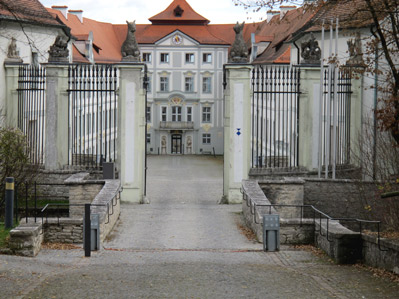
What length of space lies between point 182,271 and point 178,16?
204 feet

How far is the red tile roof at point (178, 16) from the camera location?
6975 centimetres

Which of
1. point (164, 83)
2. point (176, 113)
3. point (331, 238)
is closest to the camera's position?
point (331, 238)

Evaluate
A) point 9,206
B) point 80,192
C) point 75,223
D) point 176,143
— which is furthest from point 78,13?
point 75,223

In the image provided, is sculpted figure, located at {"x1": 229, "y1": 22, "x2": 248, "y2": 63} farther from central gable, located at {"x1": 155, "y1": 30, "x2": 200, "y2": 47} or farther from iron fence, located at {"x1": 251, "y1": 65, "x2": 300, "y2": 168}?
central gable, located at {"x1": 155, "y1": 30, "x2": 200, "y2": 47}

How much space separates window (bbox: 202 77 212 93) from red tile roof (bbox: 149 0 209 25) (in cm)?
661

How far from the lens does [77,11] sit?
6544 cm

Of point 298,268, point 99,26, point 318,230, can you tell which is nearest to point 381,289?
point 298,268

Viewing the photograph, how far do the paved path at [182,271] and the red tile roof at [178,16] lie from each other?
54414 mm

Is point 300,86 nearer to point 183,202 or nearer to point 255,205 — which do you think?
point 183,202

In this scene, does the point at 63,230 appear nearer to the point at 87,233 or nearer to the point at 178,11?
the point at 87,233

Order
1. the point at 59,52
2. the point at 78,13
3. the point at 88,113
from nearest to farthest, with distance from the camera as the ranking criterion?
the point at 59,52
the point at 88,113
the point at 78,13

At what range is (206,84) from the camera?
66.8 metres

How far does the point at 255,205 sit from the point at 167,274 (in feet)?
15.5

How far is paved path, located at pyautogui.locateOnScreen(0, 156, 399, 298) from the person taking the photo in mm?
9492
